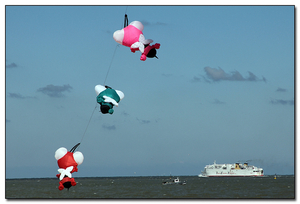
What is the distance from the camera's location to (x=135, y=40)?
44.8 ft

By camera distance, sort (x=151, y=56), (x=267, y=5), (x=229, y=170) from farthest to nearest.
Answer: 1. (x=229, y=170)
2. (x=267, y=5)
3. (x=151, y=56)

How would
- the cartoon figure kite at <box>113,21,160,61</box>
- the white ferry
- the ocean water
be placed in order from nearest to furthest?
1. the cartoon figure kite at <box>113,21,160,61</box>
2. the ocean water
3. the white ferry

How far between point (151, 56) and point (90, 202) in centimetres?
502


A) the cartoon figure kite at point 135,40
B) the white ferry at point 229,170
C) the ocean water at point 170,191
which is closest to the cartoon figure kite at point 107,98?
the cartoon figure kite at point 135,40

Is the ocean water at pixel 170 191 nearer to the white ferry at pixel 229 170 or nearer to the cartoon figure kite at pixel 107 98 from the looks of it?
the white ferry at pixel 229 170

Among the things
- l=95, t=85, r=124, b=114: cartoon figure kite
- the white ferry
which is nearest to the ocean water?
the white ferry

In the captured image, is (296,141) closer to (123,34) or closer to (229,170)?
(123,34)

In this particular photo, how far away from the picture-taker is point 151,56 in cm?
1357

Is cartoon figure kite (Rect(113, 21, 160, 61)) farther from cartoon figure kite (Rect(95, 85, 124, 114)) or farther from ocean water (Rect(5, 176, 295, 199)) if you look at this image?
ocean water (Rect(5, 176, 295, 199))

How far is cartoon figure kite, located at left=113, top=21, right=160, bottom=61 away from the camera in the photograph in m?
13.5

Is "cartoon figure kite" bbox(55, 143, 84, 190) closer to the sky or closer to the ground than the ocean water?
closer to the ground

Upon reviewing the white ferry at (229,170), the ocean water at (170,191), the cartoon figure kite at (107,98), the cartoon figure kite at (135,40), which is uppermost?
the white ferry at (229,170)

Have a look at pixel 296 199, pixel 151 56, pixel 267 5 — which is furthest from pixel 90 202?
pixel 267 5

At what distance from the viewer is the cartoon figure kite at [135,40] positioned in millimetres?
13492
